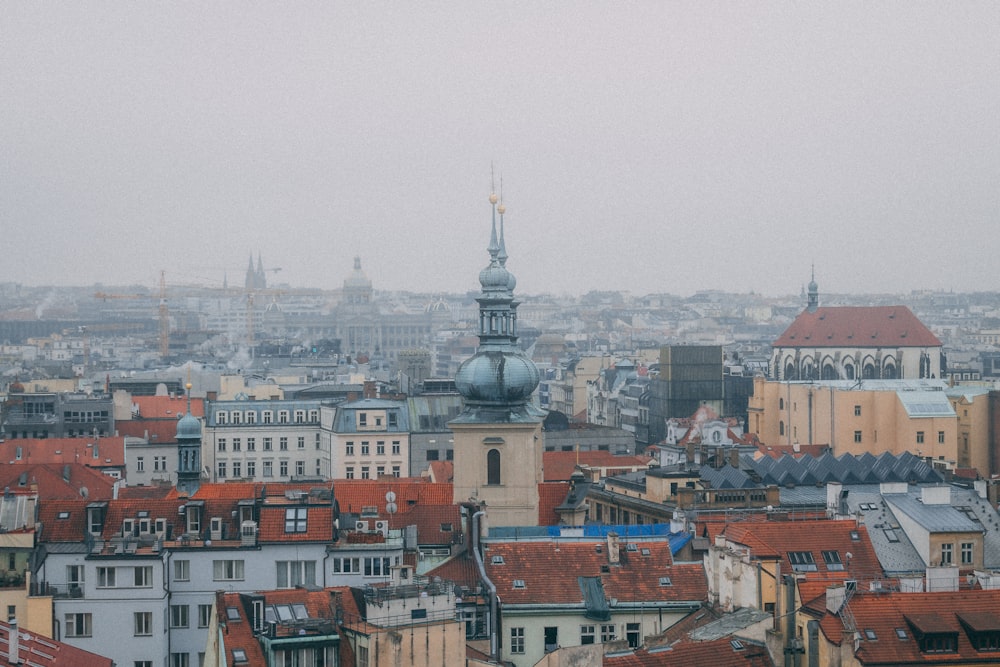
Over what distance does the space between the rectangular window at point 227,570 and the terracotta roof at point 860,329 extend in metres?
114

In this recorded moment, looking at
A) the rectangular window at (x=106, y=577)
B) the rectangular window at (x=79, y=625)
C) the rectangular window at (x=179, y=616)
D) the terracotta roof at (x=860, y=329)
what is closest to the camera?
the rectangular window at (x=79, y=625)

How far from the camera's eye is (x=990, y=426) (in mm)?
124938

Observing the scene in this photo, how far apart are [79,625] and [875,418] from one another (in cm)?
7354

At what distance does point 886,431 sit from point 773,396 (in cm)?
1338

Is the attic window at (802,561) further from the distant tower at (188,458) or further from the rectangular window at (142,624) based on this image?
the distant tower at (188,458)

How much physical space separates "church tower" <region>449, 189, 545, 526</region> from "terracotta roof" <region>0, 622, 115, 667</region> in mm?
21653

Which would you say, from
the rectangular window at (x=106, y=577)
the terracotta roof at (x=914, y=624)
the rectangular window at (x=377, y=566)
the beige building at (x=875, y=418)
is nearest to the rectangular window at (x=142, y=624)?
the rectangular window at (x=106, y=577)

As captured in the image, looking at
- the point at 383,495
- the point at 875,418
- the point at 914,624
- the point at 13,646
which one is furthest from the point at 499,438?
the point at 875,418

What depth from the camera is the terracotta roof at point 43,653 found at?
46.1 meters

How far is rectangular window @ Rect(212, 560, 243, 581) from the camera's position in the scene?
195 ft

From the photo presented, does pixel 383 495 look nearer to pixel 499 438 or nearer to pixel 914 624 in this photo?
pixel 499 438

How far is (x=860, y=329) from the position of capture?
171875 mm

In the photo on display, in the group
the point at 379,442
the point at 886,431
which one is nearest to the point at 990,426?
the point at 886,431

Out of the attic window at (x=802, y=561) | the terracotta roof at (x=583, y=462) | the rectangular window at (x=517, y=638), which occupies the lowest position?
the rectangular window at (x=517, y=638)
